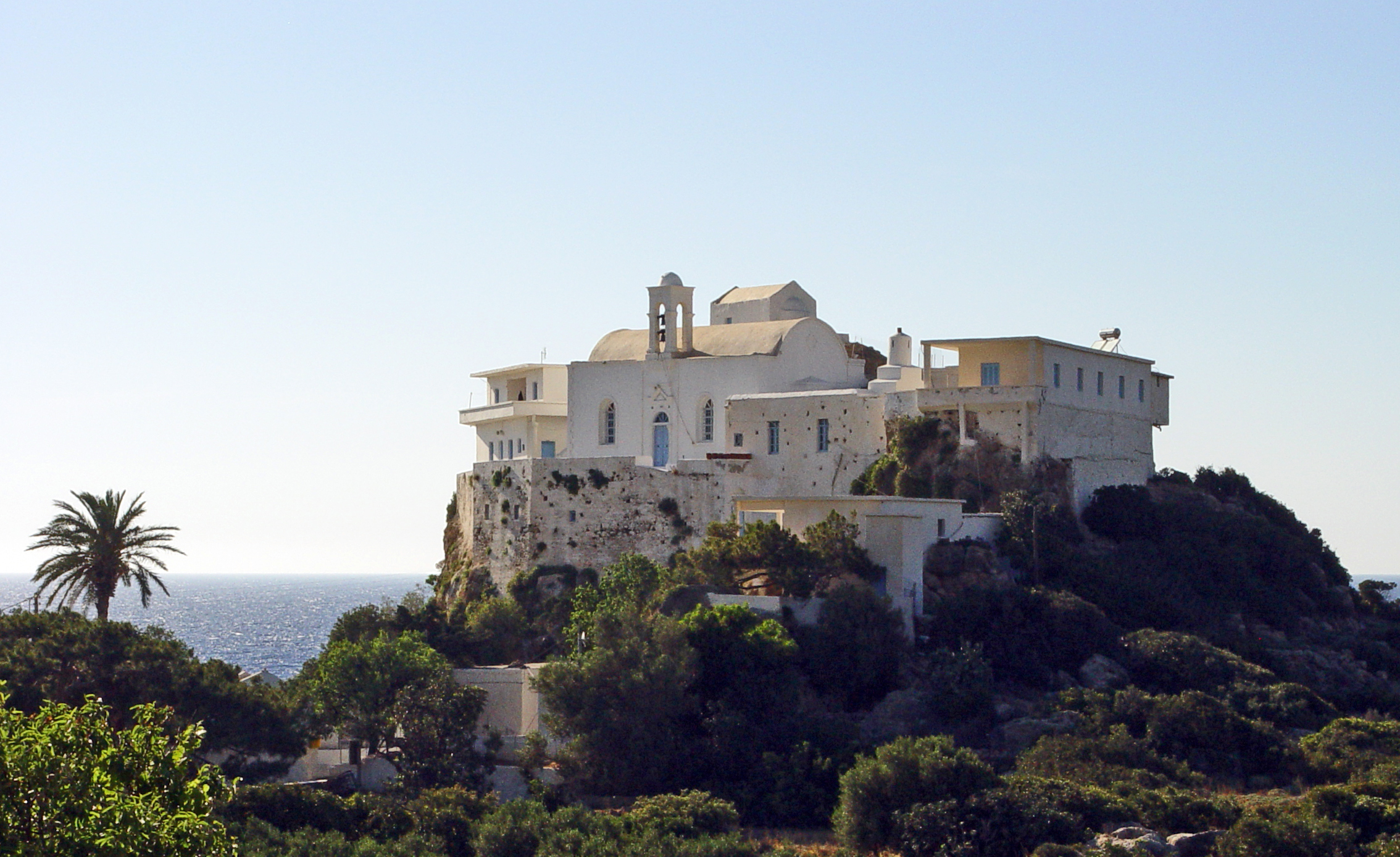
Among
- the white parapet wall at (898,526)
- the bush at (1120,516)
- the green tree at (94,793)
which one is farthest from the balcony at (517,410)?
the green tree at (94,793)

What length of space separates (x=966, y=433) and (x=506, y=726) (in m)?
16.8

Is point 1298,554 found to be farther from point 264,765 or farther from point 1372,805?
point 264,765

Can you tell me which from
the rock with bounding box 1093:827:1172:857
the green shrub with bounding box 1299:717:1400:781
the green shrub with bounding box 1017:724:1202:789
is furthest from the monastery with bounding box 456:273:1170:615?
the rock with bounding box 1093:827:1172:857

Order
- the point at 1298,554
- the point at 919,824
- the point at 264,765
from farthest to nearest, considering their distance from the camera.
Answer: the point at 1298,554 → the point at 264,765 → the point at 919,824

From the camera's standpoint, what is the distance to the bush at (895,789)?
37.0 meters

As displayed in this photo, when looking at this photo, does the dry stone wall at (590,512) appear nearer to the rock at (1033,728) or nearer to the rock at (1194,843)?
the rock at (1033,728)

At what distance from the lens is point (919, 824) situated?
36312 mm

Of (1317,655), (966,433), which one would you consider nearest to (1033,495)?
(966,433)

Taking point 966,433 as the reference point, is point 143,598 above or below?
below

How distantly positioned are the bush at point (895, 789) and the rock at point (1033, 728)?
5291 millimetres

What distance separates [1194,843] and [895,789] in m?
6.22

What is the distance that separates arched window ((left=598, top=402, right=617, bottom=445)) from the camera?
59094mm

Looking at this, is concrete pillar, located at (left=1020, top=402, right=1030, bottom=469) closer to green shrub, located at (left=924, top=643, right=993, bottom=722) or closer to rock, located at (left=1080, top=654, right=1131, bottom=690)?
rock, located at (left=1080, top=654, right=1131, bottom=690)

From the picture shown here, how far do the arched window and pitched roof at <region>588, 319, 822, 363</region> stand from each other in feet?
6.12
